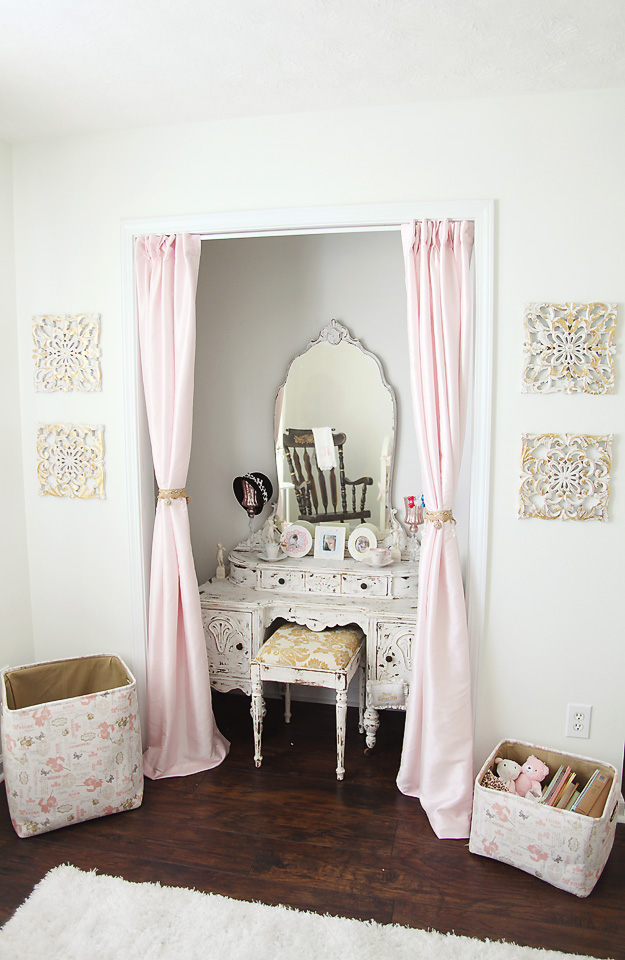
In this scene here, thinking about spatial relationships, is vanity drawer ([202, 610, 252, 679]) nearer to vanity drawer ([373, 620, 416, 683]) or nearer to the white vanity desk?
the white vanity desk

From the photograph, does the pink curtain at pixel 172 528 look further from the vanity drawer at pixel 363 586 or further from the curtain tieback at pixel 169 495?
the vanity drawer at pixel 363 586

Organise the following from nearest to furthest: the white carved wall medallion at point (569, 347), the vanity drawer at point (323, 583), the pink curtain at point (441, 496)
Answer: the white carved wall medallion at point (569, 347) < the pink curtain at point (441, 496) < the vanity drawer at point (323, 583)

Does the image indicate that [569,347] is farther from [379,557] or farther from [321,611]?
[321,611]

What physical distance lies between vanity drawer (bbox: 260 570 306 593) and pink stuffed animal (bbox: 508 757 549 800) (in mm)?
1177

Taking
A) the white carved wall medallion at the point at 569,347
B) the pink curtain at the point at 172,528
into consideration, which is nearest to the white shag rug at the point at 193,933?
the pink curtain at the point at 172,528

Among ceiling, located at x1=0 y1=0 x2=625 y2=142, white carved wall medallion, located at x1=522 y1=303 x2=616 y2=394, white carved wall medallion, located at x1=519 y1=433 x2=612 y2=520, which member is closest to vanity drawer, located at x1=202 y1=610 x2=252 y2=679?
white carved wall medallion, located at x1=519 y1=433 x2=612 y2=520

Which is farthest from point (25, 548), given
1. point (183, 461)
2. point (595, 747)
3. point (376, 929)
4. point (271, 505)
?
point (595, 747)

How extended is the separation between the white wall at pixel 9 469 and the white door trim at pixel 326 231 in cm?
49

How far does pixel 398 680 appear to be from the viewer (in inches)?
111

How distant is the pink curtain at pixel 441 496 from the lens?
2410mm

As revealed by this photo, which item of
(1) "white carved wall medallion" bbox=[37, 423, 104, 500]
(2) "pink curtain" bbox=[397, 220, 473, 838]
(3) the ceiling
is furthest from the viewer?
(1) "white carved wall medallion" bbox=[37, 423, 104, 500]

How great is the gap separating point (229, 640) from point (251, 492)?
71 cm

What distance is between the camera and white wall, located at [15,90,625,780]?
7.57ft

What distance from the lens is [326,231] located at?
2.55 meters
